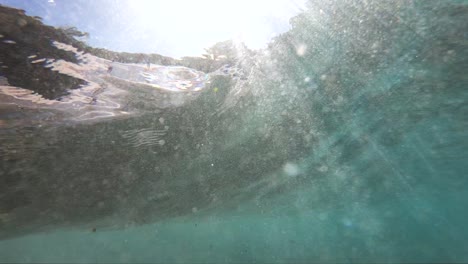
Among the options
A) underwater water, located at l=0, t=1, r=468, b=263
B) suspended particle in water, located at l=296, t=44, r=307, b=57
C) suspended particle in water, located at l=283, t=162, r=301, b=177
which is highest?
suspended particle in water, located at l=296, t=44, r=307, b=57

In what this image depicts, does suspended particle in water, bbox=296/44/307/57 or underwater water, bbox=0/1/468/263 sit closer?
underwater water, bbox=0/1/468/263

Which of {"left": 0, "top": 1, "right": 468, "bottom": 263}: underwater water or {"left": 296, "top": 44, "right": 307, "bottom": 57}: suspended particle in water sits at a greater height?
{"left": 296, "top": 44, "right": 307, "bottom": 57}: suspended particle in water

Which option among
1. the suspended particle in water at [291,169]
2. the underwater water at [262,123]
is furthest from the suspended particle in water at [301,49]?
the suspended particle in water at [291,169]

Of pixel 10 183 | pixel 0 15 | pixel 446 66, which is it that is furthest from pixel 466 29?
pixel 10 183

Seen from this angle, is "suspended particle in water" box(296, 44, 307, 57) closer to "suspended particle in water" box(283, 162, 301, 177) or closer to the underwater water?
the underwater water

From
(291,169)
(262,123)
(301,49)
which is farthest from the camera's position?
(291,169)

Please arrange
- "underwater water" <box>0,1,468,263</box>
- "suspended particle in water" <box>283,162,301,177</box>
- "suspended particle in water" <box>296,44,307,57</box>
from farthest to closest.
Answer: "suspended particle in water" <box>283,162,301,177</box> < "suspended particle in water" <box>296,44,307,57</box> < "underwater water" <box>0,1,468,263</box>

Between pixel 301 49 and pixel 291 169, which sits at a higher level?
pixel 301 49

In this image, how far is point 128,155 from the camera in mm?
14398

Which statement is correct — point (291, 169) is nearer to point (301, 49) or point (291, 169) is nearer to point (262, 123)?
point (262, 123)

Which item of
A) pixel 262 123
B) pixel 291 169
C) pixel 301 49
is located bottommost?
pixel 291 169

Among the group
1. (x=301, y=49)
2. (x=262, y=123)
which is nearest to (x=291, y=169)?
(x=262, y=123)

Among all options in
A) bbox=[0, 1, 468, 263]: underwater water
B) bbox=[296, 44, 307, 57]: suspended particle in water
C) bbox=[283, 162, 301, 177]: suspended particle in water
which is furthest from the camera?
bbox=[283, 162, 301, 177]: suspended particle in water

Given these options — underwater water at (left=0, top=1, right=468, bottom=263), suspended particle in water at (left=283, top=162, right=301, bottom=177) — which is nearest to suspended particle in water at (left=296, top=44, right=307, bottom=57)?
underwater water at (left=0, top=1, right=468, bottom=263)
